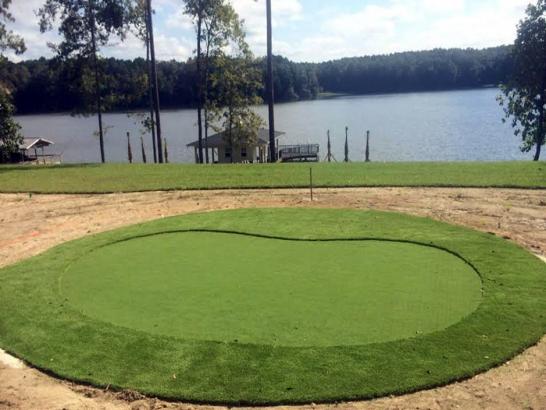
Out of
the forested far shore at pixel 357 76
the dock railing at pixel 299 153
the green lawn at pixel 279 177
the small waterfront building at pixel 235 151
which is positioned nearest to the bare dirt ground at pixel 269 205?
the green lawn at pixel 279 177

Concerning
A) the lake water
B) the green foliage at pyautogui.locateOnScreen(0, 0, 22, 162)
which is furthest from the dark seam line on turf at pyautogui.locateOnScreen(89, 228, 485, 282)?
the lake water

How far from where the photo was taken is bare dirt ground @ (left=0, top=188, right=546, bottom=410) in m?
4.86

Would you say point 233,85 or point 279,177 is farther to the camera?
point 233,85

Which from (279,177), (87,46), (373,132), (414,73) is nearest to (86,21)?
(87,46)

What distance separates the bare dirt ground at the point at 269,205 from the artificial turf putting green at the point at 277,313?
0.55 ft

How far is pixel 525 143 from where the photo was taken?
2966 centimetres

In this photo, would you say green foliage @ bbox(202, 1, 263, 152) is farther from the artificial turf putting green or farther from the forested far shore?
the forested far shore

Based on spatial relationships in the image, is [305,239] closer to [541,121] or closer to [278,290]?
[278,290]

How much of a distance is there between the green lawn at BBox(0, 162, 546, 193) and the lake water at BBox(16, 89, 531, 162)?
1975cm

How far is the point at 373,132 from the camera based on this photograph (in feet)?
189

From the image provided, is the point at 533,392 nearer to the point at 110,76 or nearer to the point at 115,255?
the point at 115,255

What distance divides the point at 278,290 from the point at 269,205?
6.32 metres

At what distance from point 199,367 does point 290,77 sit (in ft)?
316

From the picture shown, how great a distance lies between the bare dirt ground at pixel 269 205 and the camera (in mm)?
4859
